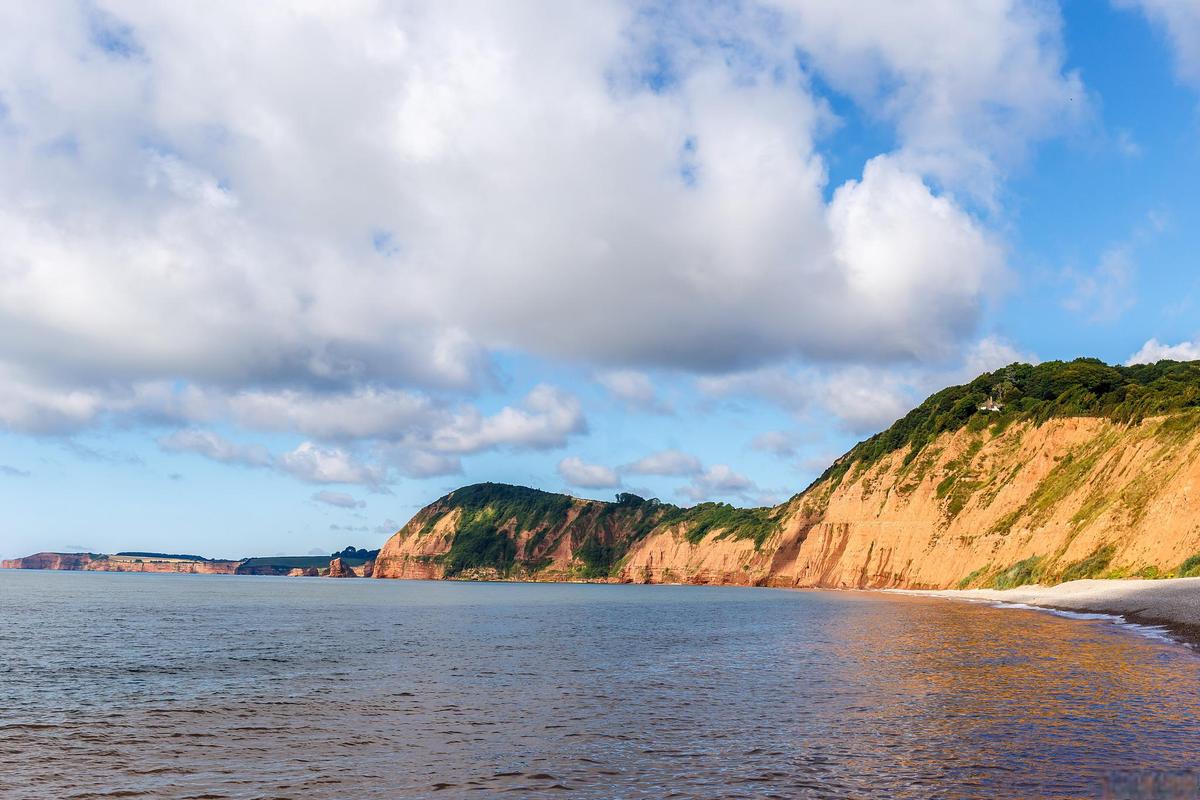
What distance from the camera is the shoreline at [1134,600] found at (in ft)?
120


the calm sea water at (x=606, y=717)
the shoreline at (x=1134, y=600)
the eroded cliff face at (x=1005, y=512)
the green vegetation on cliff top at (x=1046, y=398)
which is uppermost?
the green vegetation on cliff top at (x=1046, y=398)

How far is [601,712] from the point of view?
2017cm

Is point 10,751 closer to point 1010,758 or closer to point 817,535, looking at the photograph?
point 1010,758

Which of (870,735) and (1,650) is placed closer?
(870,735)

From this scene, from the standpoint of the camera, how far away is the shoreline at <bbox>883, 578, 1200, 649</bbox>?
36719mm

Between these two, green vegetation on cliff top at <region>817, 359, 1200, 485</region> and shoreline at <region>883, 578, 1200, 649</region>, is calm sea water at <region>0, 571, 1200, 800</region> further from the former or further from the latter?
green vegetation on cliff top at <region>817, 359, 1200, 485</region>

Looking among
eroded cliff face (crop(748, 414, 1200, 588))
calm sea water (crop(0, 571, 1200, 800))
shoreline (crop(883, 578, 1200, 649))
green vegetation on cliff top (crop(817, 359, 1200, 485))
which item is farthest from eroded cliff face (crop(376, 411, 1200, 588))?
calm sea water (crop(0, 571, 1200, 800))

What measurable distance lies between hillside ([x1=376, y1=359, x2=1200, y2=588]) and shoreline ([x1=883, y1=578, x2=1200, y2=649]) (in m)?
3.32

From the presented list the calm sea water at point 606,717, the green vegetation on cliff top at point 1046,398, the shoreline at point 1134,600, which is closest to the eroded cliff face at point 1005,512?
the green vegetation on cliff top at point 1046,398

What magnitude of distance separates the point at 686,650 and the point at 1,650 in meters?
30.3

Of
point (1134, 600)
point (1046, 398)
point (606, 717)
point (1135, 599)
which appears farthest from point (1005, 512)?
point (606, 717)

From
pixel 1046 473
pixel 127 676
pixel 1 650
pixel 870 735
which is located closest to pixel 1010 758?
pixel 870 735

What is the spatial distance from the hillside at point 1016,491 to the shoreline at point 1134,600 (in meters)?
3.32

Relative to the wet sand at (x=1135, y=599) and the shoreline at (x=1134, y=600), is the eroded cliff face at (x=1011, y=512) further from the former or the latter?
the wet sand at (x=1135, y=599)
